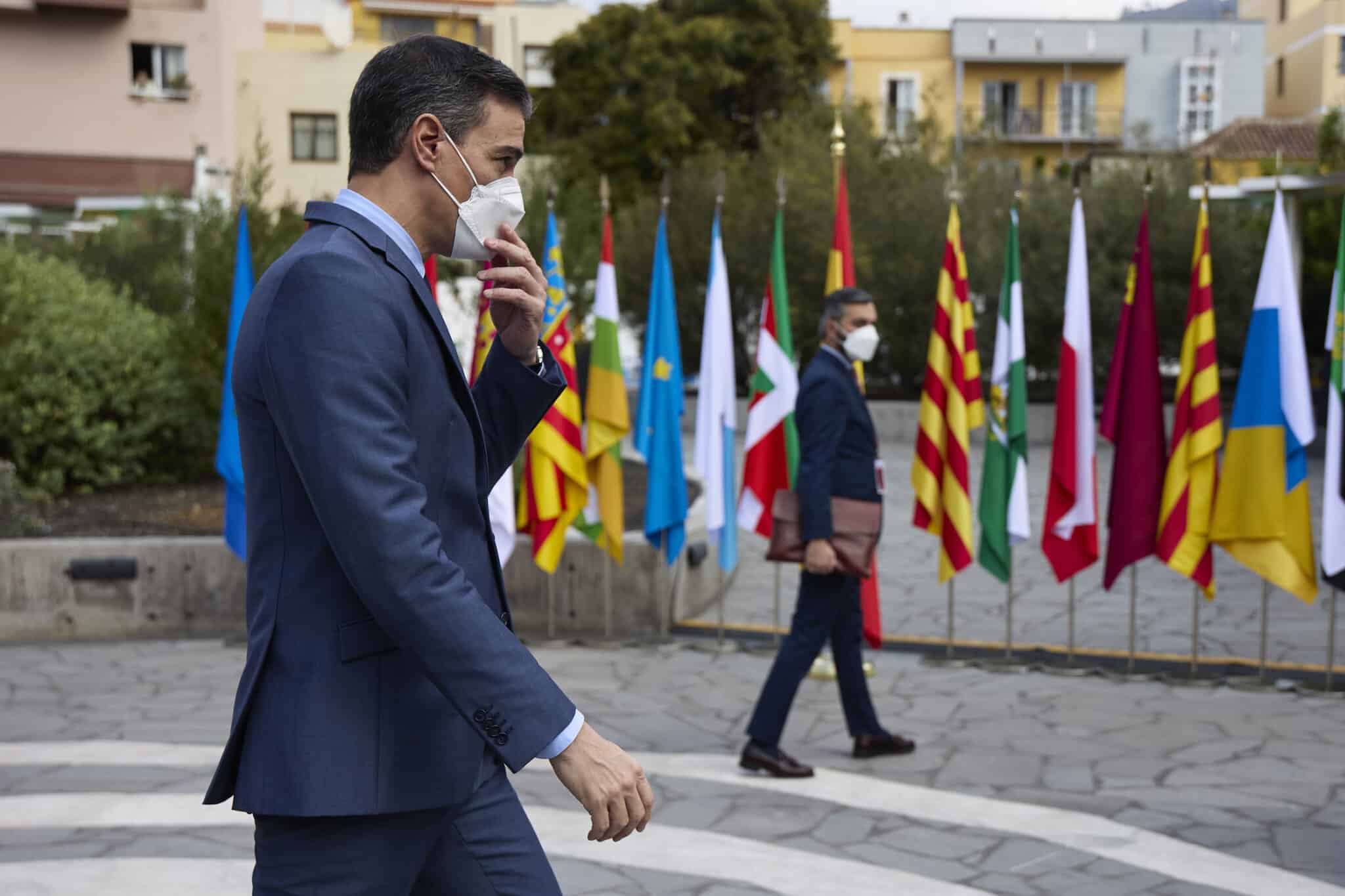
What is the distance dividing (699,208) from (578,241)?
25.6ft

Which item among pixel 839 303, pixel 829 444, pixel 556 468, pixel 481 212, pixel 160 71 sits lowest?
pixel 556 468

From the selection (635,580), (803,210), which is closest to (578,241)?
(803,210)

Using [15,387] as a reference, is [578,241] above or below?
above

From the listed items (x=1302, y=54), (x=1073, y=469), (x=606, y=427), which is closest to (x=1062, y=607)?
(x=1073, y=469)

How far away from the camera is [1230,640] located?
9445mm

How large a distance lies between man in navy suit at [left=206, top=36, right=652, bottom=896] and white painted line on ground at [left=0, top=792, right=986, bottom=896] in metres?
2.79

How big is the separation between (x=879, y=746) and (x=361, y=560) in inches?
193

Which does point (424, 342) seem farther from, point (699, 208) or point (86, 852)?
point (699, 208)

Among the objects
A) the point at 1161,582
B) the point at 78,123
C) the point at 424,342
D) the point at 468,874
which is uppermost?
the point at 78,123

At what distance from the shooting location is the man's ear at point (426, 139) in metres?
2.34

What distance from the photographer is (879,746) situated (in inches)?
264

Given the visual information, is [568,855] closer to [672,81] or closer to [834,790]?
[834,790]

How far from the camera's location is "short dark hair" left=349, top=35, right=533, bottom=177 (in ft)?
7.63

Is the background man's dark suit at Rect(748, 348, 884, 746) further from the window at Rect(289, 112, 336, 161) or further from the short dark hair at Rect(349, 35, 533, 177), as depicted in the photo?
the window at Rect(289, 112, 336, 161)
